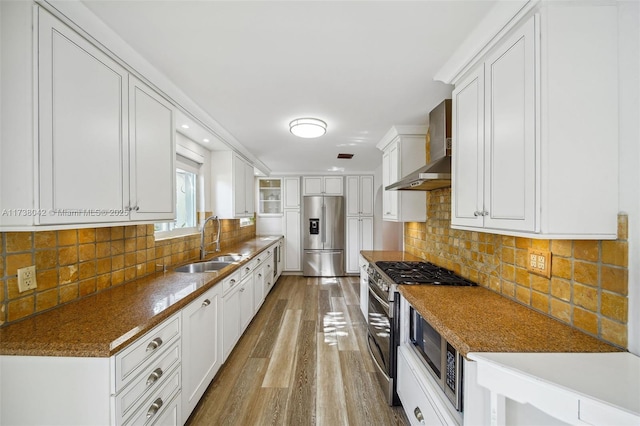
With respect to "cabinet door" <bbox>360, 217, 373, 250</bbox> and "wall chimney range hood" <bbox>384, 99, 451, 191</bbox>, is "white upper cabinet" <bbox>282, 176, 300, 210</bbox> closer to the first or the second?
"cabinet door" <bbox>360, 217, 373, 250</bbox>

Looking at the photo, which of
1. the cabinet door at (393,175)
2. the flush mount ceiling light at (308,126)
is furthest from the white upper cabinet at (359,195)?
the flush mount ceiling light at (308,126)

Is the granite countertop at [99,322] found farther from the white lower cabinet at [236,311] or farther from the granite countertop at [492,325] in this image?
the granite countertop at [492,325]

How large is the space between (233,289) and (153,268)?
0.70 metres

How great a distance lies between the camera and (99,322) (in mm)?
1209

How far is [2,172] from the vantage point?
100 centimetres

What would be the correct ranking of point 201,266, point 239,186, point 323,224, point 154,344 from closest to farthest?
point 154,344 < point 201,266 < point 239,186 < point 323,224

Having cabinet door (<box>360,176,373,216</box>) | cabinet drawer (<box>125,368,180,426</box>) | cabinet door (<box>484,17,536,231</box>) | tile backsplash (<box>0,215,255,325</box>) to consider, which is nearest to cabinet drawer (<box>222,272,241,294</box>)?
tile backsplash (<box>0,215,255,325</box>)

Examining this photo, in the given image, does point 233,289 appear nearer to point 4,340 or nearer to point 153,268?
point 153,268

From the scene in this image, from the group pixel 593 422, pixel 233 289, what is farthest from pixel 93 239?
pixel 593 422

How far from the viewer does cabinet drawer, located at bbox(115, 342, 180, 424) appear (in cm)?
107

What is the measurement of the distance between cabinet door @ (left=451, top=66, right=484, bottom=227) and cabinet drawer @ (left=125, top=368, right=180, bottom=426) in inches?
74.1

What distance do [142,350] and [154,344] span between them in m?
0.08

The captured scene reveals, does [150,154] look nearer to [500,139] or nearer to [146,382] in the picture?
[146,382]

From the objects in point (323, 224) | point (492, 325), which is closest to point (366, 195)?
point (323, 224)
